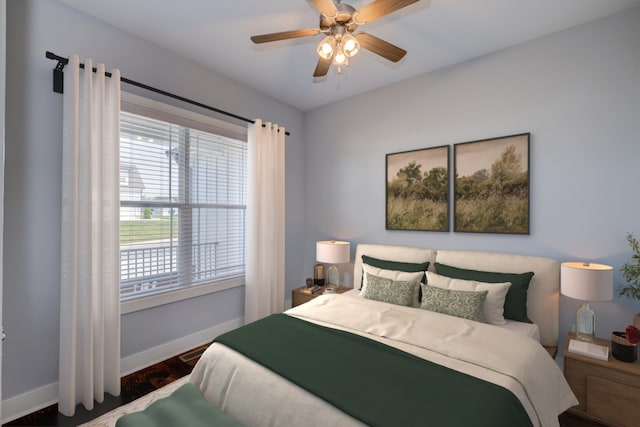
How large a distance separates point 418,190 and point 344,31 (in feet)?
6.25

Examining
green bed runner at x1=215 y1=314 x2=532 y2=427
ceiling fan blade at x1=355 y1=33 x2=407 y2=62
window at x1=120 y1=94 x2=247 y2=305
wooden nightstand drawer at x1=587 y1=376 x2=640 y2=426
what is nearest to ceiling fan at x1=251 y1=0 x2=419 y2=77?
ceiling fan blade at x1=355 y1=33 x2=407 y2=62

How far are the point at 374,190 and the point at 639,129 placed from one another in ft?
7.29

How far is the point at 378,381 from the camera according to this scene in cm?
150

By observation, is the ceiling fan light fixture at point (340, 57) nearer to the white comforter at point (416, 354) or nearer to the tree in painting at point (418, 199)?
the tree in painting at point (418, 199)

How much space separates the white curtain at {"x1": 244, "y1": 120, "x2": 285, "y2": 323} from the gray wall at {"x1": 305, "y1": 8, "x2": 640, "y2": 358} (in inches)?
49.1

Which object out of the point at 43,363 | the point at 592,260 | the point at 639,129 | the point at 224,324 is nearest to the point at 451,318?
the point at 592,260

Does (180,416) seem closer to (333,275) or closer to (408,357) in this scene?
(408,357)

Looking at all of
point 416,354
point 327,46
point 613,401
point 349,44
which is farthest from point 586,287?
point 327,46

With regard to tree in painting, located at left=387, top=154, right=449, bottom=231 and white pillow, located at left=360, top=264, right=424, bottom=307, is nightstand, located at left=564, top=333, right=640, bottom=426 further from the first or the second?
tree in painting, located at left=387, top=154, right=449, bottom=231

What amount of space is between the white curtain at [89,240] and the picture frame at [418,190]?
8.61 feet

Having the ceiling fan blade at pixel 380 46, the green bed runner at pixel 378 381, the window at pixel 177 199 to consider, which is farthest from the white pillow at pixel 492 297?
the window at pixel 177 199

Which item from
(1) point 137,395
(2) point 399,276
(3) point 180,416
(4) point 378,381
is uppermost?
(2) point 399,276

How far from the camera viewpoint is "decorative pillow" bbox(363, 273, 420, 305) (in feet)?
8.70

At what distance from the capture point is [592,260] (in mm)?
2395
